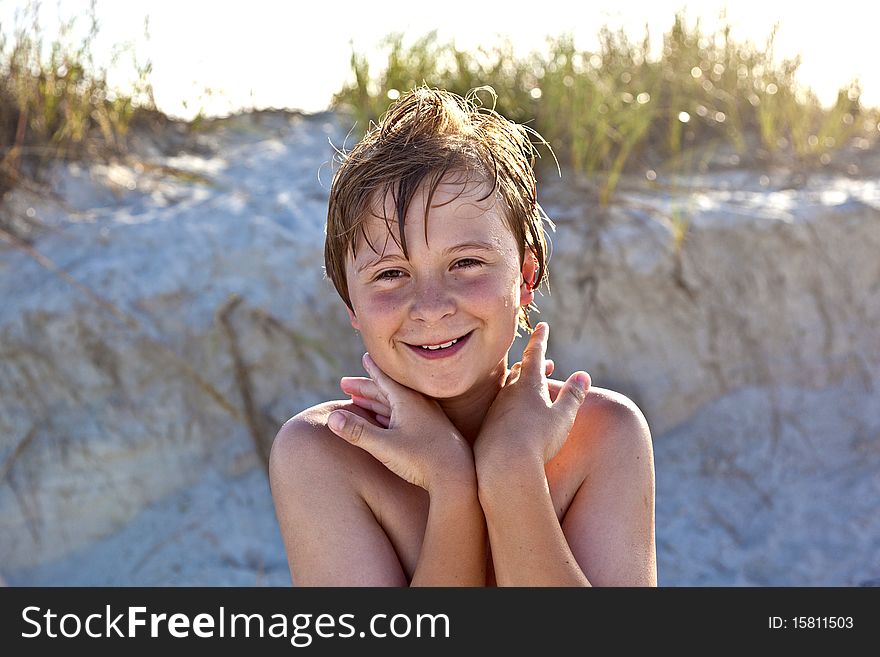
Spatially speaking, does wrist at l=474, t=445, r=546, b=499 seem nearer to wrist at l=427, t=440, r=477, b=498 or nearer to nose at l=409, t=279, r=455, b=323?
wrist at l=427, t=440, r=477, b=498

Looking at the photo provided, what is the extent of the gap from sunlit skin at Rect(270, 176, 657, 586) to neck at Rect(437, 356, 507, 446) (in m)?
0.07

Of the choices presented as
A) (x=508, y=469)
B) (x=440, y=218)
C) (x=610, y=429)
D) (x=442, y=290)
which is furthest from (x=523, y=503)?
(x=440, y=218)


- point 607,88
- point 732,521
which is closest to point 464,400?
point 732,521

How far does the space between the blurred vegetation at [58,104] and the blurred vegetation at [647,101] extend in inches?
42.3

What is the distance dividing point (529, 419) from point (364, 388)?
0.33 m

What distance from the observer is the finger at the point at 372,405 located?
179 cm

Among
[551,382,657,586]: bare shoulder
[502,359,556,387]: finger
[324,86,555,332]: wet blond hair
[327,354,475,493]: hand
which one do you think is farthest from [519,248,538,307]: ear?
[327,354,475,493]: hand

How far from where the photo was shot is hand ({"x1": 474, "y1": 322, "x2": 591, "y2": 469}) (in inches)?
63.4

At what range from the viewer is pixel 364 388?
5.95 ft

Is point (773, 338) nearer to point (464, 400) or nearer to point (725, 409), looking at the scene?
point (725, 409)

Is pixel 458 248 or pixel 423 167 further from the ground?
pixel 423 167

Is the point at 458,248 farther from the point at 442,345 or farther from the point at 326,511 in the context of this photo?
the point at 326,511

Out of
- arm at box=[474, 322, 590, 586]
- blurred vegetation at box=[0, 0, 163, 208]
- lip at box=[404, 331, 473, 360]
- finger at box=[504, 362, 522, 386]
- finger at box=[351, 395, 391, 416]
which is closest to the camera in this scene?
arm at box=[474, 322, 590, 586]
